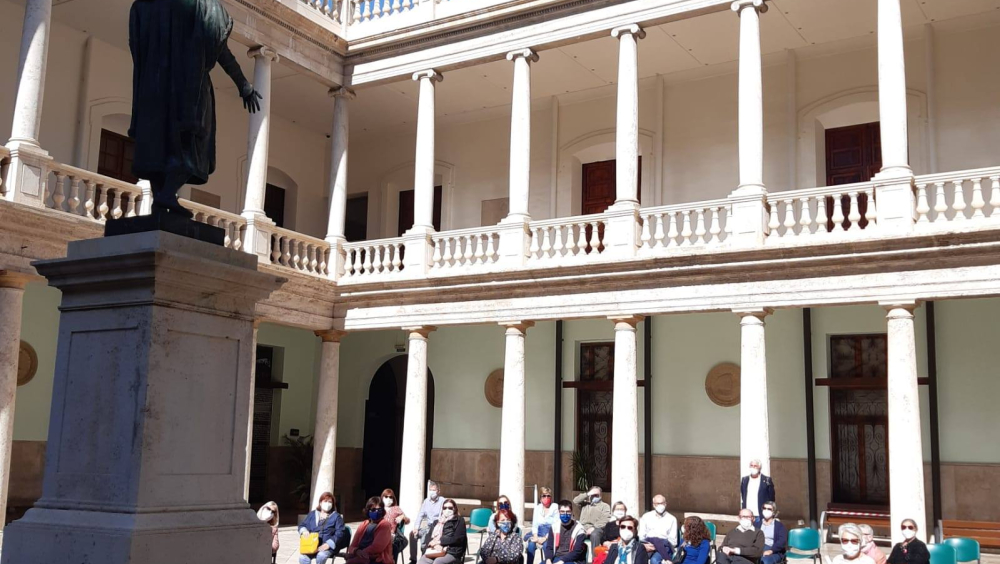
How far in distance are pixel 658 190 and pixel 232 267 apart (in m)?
14.5

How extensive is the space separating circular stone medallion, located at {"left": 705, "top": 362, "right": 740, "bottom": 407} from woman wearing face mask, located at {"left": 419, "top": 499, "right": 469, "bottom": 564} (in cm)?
778

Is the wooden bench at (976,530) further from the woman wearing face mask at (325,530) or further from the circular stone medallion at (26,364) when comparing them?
the circular stone medallion at (26,364)

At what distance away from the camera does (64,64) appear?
1730 centimetres

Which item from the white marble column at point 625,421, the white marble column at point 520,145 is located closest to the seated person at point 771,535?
the white marble column at point 625,421

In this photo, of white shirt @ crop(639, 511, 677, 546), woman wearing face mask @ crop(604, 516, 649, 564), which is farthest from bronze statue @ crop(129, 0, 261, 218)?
white shirt @ crop(639, 511, 677, 546)

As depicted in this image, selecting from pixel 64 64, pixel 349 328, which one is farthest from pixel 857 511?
pixel 64 64

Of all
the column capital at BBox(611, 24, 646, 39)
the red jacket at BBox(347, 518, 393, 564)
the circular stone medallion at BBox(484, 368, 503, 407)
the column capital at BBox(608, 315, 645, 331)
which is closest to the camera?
the red jacket at BBox(347, 518, 393, 564)

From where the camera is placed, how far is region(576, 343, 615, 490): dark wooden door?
19.5 metres

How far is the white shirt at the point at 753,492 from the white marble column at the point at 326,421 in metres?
7.75

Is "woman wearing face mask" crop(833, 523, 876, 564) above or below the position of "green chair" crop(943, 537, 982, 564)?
above

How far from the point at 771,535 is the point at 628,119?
6741 millimetres

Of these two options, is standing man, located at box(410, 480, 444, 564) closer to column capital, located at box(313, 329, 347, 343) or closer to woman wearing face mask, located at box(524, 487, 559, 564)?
woman wearing face mask, located at box(524, 487, 559, 564)

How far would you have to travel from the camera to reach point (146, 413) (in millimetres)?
4816

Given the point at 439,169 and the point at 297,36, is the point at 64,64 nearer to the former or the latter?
the point at 297,36
